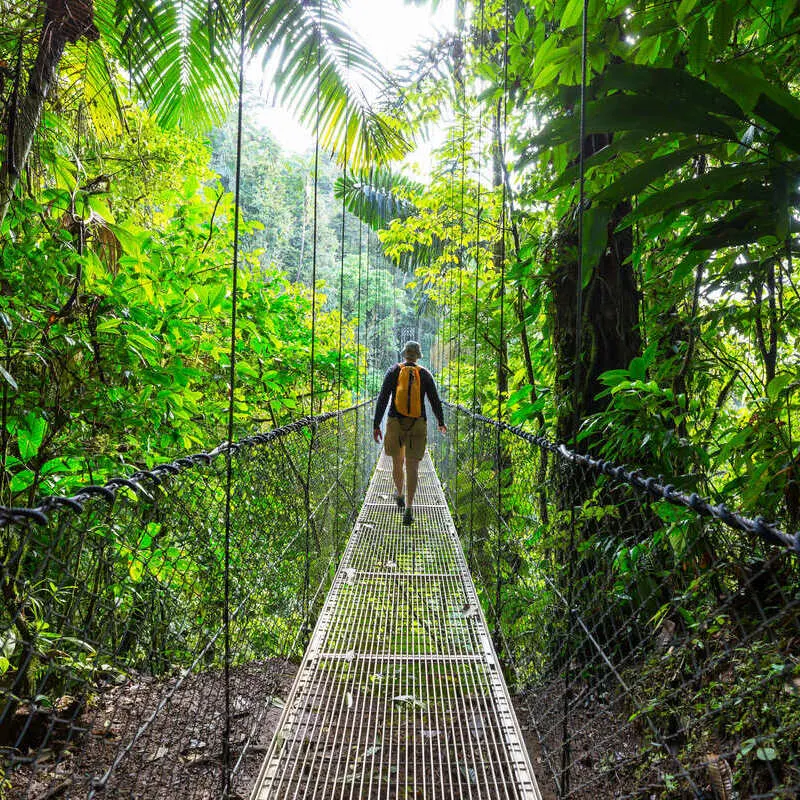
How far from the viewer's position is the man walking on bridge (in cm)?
335

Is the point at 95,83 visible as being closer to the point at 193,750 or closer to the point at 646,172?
the point at 646,172

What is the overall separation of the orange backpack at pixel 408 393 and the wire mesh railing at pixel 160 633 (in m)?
0.91

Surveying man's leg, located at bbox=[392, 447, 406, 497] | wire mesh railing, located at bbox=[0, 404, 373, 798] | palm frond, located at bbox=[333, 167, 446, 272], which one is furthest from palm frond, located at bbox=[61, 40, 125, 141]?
palm frond, located at bbox=[333, 167, 446, 272]

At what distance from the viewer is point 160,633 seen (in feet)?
5.38

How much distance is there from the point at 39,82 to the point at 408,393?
2.23m

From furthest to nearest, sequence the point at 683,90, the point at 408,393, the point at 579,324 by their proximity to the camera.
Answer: the point at 408,393, the point at 579,324, the point at 683,90

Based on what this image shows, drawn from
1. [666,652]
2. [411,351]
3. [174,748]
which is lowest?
[174,748]

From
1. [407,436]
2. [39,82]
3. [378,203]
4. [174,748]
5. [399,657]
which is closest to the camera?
[39,82]

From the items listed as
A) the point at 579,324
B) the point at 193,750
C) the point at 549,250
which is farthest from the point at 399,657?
the point at 549,250

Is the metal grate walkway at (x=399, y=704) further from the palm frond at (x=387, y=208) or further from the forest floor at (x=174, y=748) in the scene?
the palm frond at (x=387, y=208)

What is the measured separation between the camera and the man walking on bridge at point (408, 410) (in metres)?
3.35

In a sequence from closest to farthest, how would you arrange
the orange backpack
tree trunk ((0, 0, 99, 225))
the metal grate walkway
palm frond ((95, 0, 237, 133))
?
the metal grate walkway < tree trunk ((0, 0, 99, 225)) < palm frond ((95, 0, 237, 133)) < the orange backpack

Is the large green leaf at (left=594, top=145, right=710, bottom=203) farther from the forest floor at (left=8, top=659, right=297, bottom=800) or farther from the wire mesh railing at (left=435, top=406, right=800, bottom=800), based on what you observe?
the forest floor at (left=8, top=659, right=297, bottom=800)

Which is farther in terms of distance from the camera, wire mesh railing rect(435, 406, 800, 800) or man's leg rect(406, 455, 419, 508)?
man's leg rect(406, 455, 419, 508)
